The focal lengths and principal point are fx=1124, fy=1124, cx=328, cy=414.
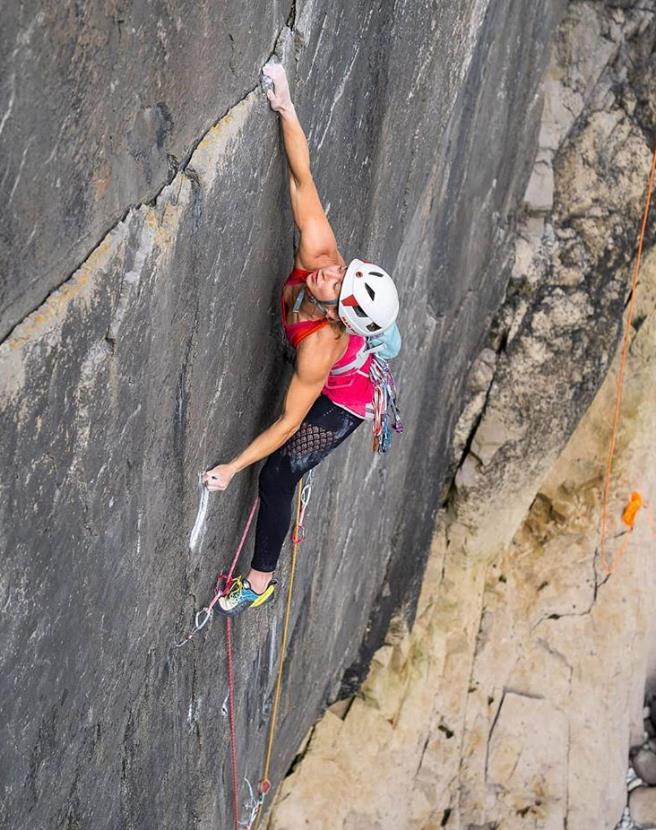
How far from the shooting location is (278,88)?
150 inches

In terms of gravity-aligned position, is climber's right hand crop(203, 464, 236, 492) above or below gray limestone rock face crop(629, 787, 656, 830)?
above

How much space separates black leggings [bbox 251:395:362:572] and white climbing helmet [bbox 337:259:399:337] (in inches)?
30.5

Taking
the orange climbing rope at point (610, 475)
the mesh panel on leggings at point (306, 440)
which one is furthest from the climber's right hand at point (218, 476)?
the orange climbing rope at point (610, 475)

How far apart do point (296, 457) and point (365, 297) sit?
1049mm

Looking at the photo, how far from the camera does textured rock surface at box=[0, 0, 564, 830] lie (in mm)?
2793

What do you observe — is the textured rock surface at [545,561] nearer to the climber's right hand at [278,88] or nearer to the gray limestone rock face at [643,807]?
the gray limestone rock face at [643,807]

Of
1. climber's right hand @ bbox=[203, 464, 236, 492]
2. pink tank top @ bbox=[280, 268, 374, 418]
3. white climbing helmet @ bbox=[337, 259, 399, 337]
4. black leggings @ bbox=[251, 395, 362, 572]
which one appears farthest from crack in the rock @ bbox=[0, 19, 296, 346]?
black leggings @ bbox=[251, 395, 362, 572]

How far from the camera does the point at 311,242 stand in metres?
4.28

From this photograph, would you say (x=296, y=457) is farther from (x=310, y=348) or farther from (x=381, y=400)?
(x=310, y=348)

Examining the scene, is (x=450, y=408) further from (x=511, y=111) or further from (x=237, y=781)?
(x=237, y=781)

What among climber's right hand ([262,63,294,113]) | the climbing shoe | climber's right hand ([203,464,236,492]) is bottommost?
the climbing shoe

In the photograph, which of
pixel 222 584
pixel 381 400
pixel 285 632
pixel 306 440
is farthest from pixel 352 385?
pixel 285 632

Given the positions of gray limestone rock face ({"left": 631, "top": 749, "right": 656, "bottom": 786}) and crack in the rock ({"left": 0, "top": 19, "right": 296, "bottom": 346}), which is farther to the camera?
gray limestone rock face ({"left": 631, "top": 749, "right": 656, "bottom": 786})

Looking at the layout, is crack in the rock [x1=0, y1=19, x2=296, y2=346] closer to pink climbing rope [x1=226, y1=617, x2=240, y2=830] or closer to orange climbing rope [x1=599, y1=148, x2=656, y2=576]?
pink climbing rope [x1=226, y1=617, x2=240, y2=830]
